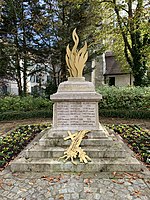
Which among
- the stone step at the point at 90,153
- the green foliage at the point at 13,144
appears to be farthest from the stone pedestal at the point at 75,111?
the green foliage at the point at 13,144

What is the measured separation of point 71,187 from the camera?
9.27ft

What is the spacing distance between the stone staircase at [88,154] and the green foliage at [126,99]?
5.71 metres

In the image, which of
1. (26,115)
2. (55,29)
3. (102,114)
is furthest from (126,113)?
(55,29)

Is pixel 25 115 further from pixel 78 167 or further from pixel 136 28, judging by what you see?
pixel 136 28

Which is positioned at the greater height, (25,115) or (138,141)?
(25,115)

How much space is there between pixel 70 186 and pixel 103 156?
3.49ft

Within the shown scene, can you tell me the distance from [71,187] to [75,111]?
180 centimetres

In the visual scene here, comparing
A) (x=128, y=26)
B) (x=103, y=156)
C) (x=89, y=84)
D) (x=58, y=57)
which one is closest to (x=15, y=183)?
(x=103, y=156)

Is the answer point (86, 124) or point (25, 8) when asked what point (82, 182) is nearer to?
point (86, 124)

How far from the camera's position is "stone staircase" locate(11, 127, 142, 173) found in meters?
3.39

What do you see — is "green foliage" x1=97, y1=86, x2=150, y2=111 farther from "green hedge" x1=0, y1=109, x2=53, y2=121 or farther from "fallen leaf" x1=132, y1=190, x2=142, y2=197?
"fallen leaf" x1=132, y1=190, x2=142, y2=197

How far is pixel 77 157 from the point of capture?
3645 millimetres

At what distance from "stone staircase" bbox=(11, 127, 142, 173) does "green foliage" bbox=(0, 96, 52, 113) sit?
20.5 feet

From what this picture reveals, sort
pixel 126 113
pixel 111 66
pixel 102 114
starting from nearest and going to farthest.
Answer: pixel 126 113
pixel 102 114
pixel 111 66
